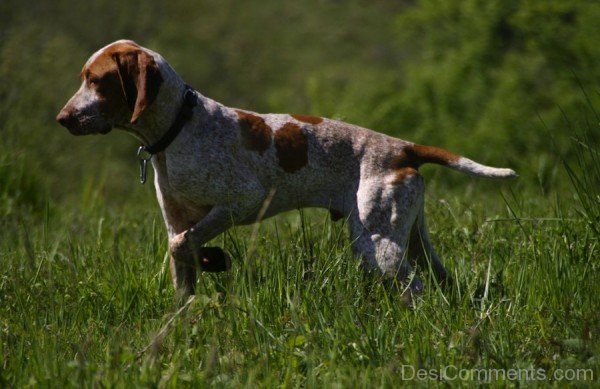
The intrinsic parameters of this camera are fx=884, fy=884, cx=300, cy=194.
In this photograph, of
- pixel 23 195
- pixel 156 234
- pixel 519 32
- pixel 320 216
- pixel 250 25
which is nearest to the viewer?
pixel 156 234

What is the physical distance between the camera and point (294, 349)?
11.2 feet

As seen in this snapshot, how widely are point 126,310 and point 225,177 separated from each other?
799 millimetres

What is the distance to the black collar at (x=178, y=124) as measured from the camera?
4.32 metres

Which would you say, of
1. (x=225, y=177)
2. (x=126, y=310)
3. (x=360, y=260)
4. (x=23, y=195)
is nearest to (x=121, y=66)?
(x=225, y=177)

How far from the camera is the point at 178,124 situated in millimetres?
4332

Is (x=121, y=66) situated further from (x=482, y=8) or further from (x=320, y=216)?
(x=482, y=8)

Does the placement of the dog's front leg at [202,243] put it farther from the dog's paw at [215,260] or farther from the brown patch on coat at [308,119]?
the brown patch on coat at [308,119]

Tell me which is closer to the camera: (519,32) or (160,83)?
(160,83)

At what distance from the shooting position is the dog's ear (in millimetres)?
4145

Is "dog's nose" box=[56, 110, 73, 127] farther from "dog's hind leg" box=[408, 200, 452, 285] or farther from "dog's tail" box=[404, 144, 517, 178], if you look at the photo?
"dog's hind leg" box=[408, 200, 452, 285]

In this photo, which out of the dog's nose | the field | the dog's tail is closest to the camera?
the field

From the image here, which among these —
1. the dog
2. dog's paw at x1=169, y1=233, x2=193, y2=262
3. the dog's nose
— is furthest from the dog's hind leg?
the dog's nose

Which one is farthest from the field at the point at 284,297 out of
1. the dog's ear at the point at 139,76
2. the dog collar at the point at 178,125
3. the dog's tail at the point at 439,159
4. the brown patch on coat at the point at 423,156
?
the dog's ear at the point at 139,76

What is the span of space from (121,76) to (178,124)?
14.2 inches
